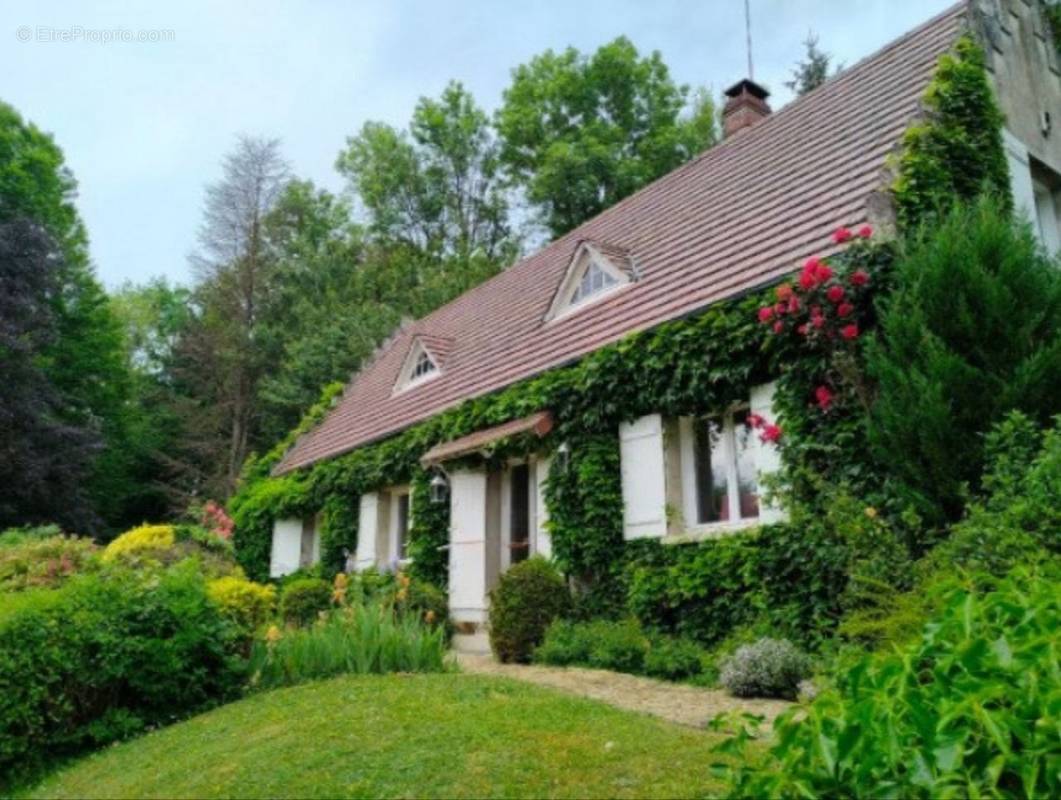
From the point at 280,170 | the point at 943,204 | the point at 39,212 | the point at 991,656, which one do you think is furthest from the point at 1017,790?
the point at 280,170

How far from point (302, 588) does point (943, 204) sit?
10.2m

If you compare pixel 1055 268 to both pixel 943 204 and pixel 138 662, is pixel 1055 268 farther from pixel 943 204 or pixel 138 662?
pixel 138 662

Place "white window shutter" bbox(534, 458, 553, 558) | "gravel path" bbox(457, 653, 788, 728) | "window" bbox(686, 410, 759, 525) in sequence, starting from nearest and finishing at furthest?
"gravel path" bbox(457, 653, 788, 728), "window" bbox(686, 410, 759, 525), "white window shutter" bbox(534, 458, 553, 558)

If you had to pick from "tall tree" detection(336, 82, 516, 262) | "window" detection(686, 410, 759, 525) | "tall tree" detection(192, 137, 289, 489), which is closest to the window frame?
"window" detection(686, 410, 759, 525)

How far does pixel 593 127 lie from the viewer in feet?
109

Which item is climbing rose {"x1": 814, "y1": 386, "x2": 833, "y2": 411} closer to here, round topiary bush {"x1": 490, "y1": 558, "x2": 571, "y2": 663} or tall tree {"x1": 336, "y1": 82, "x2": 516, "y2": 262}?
round topiary bush {"x1": 490, "y1": 558, "x2": 571, "y2": 663}

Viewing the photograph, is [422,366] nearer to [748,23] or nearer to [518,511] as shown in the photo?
[518,511]

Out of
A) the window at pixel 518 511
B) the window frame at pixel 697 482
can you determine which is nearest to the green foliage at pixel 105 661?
the window frame at pixel 697 482

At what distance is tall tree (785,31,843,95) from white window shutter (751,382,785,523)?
22555mm

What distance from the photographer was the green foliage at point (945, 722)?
200 centimetres

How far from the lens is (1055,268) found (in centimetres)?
755

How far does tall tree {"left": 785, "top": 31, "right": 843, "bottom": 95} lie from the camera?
27758 mm

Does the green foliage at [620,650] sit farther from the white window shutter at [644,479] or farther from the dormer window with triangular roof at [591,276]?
the dormer window with triangular roof at [591,276]

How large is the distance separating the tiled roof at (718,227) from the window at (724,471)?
1518 mm
